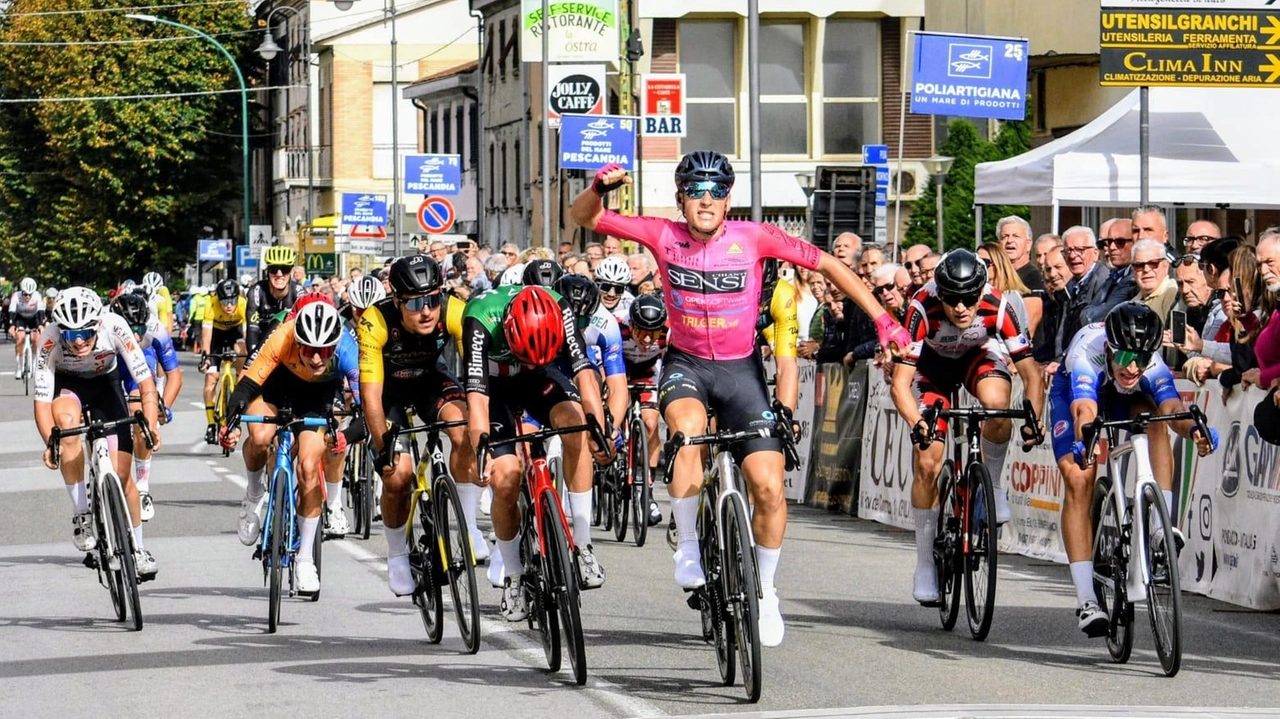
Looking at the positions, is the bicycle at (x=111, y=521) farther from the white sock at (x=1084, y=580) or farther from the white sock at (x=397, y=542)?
the white sock at (x=1084, y=580)

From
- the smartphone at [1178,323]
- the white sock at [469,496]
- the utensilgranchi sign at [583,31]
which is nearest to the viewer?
the white sock at [469,496]

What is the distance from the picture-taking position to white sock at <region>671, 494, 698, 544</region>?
9512mm

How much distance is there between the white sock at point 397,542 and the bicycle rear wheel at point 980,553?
2.60 m

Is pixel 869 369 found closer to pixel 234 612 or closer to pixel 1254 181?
pixel 1254 181

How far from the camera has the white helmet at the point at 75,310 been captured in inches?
473

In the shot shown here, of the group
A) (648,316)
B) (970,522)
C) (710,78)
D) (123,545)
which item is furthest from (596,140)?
(970,522)

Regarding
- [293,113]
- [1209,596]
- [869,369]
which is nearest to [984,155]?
[869,369]

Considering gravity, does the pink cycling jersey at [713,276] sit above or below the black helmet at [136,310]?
above

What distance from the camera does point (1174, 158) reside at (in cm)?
1936

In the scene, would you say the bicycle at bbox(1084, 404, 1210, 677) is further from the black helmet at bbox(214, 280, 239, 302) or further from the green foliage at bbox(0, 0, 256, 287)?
the green foliage at bbox(0, 0, 256, 287)

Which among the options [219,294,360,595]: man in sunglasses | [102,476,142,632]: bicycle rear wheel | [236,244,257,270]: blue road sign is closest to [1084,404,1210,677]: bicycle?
[219,294,360,595]: man in sunglasses

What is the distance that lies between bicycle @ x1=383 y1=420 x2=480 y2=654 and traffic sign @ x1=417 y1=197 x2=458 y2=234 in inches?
1096

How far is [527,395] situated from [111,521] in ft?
7.83

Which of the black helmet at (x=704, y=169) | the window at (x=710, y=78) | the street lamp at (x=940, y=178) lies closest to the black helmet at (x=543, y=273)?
the black helmet at (x=704, y=169)
